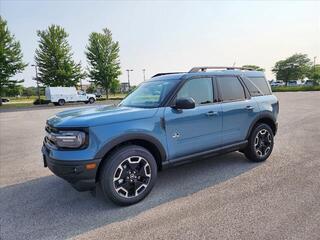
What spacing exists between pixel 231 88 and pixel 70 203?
10.9 ft

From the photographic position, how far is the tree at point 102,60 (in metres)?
40.2

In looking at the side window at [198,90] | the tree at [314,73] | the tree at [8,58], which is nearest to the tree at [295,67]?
the tree at [314,73]

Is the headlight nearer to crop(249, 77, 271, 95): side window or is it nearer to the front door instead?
the front door

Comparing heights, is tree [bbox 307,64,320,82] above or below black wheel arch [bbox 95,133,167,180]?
above

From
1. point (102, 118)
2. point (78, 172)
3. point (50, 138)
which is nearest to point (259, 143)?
point (102, 118)

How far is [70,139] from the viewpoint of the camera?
10.4 ft

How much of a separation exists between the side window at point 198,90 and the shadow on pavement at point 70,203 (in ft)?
4.44

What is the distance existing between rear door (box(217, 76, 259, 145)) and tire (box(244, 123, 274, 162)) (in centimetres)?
27

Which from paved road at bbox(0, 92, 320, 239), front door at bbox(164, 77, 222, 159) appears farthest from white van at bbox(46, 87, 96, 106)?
front door at bbox(164, 77, 222, 159)

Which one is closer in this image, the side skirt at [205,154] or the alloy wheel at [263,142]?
the side skirt at [205,154]

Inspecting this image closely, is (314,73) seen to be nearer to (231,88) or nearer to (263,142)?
(263,142)

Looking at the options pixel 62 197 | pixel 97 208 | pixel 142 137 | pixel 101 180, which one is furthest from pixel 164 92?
pixel 62 197

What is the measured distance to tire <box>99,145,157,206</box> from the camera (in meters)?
3.31

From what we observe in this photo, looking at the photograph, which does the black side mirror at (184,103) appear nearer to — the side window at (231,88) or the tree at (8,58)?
the side window at (231,88)
